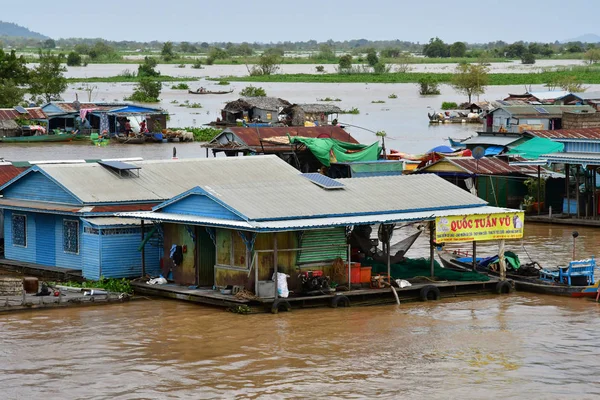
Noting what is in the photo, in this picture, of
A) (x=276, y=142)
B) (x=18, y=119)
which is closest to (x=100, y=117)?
(x=18, y=119)

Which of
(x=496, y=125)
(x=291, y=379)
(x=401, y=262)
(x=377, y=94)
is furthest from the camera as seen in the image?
(x=377, y=94)

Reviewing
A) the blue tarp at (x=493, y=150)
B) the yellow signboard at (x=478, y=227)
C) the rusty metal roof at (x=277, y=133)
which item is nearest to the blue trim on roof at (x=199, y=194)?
the yellow signboard at (x=478, y=227)

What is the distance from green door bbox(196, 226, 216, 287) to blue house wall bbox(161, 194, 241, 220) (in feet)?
1.38

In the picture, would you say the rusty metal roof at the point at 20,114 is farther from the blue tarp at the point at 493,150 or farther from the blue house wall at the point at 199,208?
the blue house wall at the point at 199,208

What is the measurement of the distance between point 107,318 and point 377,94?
8790 centimetres

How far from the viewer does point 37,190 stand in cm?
2642

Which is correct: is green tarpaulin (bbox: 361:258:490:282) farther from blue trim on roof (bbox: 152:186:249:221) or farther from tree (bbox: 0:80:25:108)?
tree (bbox: 0:80:25:108)

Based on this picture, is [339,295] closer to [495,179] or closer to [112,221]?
[112,221]

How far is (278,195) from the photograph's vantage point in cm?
2338

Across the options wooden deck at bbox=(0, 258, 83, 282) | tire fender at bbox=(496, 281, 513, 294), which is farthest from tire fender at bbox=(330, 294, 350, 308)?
wooden deck at bbox=(0, 258, 83, 282)

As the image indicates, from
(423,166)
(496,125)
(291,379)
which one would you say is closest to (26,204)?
(291,379)

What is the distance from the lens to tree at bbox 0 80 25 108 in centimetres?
7044

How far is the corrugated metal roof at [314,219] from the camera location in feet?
70.2

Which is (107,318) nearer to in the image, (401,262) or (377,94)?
(401,262)
